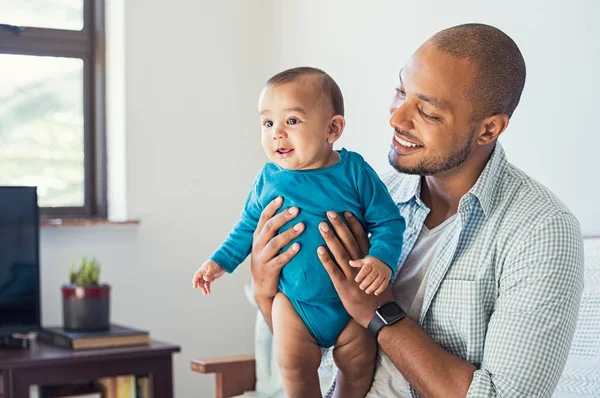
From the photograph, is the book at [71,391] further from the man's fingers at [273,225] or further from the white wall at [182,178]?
the man's fingers at [273,225]

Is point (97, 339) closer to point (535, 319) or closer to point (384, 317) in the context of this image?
point (384, 317)

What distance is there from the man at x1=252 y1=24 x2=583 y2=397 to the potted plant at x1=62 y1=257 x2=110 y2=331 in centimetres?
147

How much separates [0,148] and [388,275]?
7.74ft

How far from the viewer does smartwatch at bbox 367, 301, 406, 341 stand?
1.65 metres

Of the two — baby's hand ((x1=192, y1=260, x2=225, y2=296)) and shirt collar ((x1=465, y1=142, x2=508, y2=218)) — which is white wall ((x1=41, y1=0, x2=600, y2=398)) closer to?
shirt collar ((x1=465, y1=142, x2=508, y2=218))

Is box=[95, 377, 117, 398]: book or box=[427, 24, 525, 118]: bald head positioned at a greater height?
box=[427, 24, 525, 118]: bald head

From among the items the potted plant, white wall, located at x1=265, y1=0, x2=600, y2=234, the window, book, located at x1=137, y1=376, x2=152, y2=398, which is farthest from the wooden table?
white wall, located at x1=265, y1=0, x2=600, y2=234

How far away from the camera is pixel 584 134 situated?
2318 millimetres

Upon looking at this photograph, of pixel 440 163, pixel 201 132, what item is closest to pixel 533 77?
pixel 440 163

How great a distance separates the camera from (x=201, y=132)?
3729 millimetres

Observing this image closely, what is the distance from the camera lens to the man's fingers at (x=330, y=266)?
167 centimetres

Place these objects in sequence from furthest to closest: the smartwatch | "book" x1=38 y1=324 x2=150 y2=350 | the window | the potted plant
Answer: the window → the potted plant → "book" x1=38 y1=324 x2=150 y2=350 → the smartwatch

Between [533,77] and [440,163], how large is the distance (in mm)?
898

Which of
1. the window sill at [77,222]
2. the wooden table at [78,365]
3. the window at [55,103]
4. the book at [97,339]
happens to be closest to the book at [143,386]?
the wooden table at [78,365]
